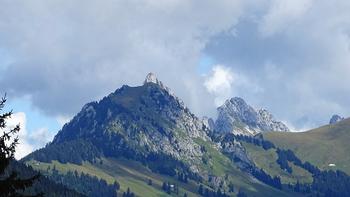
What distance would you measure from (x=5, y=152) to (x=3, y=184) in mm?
1364

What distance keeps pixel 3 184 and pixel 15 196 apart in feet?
2.55

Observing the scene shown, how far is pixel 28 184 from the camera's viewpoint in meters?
30.1

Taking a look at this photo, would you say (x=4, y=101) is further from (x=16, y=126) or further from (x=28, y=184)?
(x=28, y=184)

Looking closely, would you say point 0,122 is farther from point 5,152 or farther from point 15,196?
point 15,196

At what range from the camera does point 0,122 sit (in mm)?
29750

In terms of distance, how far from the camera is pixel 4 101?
99.2ft

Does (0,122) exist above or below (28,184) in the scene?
above

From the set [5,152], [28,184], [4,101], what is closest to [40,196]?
[28,184]

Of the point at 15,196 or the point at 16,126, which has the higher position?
the point at 16,126

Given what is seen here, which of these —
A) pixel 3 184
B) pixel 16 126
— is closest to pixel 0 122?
pixel 16 126

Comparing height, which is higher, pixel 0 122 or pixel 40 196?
pixel 0 122

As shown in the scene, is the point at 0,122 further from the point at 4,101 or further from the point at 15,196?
the point at 15,196

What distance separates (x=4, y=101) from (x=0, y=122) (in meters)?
1.04

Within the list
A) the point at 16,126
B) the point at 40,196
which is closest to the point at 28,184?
the point at 40,196
